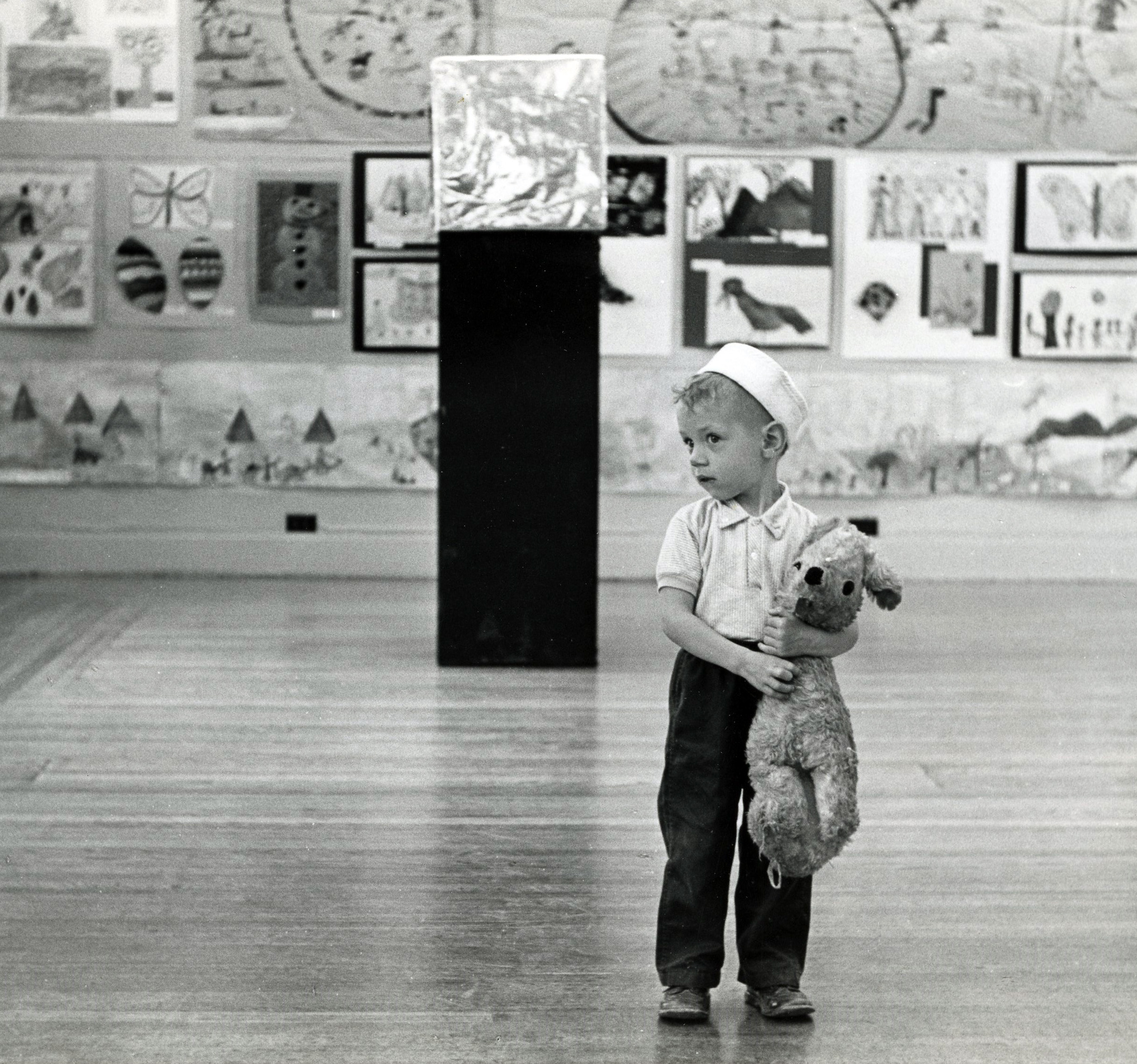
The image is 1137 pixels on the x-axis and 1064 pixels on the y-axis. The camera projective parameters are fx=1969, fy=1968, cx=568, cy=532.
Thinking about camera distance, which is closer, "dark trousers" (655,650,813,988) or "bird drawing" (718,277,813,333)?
"dark trousers" (655,650,813,988)

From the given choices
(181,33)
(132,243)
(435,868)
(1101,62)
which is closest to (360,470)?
(132,243)

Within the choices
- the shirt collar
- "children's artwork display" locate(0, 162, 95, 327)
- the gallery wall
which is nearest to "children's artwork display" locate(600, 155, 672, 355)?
the gallery wall

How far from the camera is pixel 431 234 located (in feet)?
34.6

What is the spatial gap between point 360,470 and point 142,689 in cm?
359

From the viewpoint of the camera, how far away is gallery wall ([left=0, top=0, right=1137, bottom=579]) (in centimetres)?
1050

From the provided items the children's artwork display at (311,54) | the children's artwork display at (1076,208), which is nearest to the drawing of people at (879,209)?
the children's artwork display at (1076,208)

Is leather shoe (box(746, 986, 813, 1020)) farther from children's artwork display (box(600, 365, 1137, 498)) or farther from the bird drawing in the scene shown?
the bird drawing

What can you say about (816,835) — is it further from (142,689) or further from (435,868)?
(142,689)

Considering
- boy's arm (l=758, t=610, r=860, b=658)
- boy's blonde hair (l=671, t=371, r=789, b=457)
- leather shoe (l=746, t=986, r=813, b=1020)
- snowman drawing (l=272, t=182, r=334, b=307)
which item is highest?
snowman drawing (l=272, t=182, r=334, b=307)

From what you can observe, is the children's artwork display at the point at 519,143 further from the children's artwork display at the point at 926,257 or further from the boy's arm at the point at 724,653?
the boy's arm at the point at 724,653

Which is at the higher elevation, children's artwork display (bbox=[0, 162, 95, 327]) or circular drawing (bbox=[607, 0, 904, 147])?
circular drawing (bbox=[607, 0, 904, 147])

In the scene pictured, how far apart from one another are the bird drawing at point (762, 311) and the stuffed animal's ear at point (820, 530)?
7204mm

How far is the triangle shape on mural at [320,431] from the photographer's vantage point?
34.7 ft

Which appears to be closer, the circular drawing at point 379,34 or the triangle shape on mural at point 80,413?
the circular drawing at point 379,34
